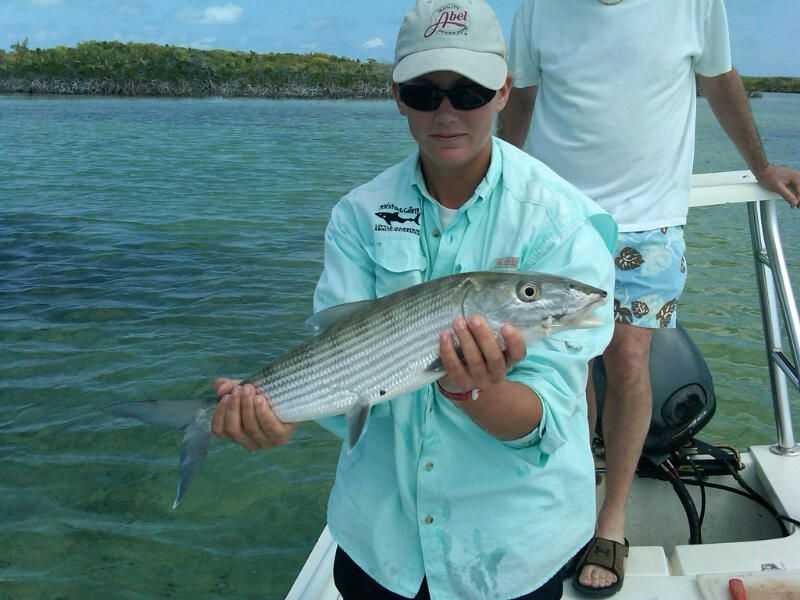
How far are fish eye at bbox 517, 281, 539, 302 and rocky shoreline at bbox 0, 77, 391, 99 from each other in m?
76.1

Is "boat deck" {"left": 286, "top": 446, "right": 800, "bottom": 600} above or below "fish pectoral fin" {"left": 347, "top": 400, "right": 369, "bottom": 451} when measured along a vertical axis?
below

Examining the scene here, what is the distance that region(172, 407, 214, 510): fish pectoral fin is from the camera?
235 centimetres

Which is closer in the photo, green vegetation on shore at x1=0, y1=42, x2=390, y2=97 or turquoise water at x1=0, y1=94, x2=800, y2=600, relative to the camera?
turquoise water at x1=0, y1=94, x2=800, y2=600

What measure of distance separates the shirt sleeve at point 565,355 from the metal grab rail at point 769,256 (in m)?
1.80

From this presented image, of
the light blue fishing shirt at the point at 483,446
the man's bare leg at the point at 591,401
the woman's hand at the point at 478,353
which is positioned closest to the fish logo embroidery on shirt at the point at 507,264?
the light blue fishing shirt at the point at 483,446

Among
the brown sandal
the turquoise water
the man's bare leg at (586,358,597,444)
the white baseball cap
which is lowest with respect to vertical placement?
the turquoise water

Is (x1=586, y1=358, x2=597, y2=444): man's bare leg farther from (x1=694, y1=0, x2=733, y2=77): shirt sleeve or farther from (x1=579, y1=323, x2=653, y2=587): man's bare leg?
(x1=694, y1=0, x2=733, y2=77): shirt sleeve

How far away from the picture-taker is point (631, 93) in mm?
3439

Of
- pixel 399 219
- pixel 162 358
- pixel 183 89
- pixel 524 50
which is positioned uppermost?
pixel 183 89

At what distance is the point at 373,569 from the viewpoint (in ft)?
7.21

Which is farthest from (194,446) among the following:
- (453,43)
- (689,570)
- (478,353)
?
(689,570)

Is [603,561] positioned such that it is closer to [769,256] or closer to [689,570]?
[689,570]

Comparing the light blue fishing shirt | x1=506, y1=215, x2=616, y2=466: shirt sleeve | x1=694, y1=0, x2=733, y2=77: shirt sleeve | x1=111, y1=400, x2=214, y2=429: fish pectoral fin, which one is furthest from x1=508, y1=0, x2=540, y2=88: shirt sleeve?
x1=111, y1=400, x2=214, y2=429: fish pectoral fin

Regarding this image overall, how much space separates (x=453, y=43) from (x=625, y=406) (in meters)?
1.96
